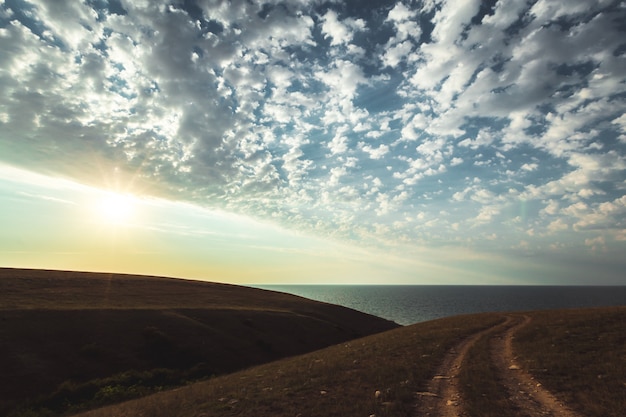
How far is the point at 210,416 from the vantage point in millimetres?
14852

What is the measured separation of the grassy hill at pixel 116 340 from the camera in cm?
2594

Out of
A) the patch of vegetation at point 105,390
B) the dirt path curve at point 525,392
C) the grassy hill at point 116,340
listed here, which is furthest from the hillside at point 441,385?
the grassy hill at point 116,340

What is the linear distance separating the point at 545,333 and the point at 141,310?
4417cm

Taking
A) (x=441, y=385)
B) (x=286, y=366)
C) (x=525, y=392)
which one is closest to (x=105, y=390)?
(x=286, y=366)

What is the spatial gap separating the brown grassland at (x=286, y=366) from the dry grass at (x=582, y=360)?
58mm

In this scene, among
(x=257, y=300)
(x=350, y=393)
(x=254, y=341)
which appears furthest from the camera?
(x=257, y=300)

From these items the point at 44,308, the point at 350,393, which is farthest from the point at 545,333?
the point at 44,308

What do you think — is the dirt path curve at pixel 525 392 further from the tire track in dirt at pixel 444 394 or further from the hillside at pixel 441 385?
the tire track in dirt at pixel 444 394

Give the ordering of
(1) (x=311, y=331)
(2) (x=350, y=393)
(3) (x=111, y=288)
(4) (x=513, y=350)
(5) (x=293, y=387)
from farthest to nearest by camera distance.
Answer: (3) (x=111, y=288), (1) (x=311, y=331), (4) (x=513, y=350), (5) (x=293, y=387), (2) (x=350, y=393)

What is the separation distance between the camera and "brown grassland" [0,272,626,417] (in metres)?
15.3

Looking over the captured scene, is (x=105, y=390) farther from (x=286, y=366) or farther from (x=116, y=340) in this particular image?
(x=286, y=366)

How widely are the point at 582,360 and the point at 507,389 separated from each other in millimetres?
7778

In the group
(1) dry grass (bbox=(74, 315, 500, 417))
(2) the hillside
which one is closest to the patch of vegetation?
(2) the hillside

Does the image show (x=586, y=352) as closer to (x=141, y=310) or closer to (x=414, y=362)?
(x=414, y=362)
